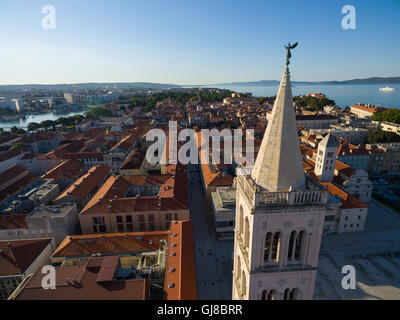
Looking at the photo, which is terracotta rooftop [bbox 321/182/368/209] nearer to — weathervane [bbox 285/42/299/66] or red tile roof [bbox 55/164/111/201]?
weathervane [bbox 285/42/299/66]

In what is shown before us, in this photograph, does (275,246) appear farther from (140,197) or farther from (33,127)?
(33,127)

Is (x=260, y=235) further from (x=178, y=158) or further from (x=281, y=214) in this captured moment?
(x=178, y=158)

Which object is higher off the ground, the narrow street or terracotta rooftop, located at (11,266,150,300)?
terracotta rooftop, located at (11,266,150,300)

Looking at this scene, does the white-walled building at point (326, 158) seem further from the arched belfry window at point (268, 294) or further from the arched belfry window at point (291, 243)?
the arched belfry window at point (268, 294)

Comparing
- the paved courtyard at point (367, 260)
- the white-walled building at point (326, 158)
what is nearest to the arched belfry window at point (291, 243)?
the paved courtyard at point (367, 260)

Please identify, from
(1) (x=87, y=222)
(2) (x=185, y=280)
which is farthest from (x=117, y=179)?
(2) (x=185, y=280)

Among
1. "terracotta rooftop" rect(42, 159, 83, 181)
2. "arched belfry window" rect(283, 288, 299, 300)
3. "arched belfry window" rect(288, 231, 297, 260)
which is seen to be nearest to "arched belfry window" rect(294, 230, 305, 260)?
"arched belfry window" rect(288, 231, 297, 260)
